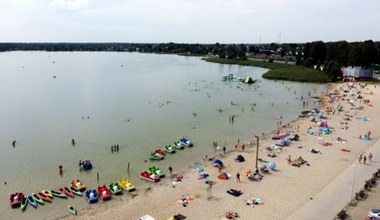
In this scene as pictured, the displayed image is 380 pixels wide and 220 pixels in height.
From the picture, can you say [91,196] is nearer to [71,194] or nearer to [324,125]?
[71,194]

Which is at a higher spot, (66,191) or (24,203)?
(66,191)

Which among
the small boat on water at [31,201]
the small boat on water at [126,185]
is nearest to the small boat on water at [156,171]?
the small boat on water at [126,185]

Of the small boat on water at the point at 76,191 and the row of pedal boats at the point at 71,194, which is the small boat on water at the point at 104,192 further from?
the small boat on water at the point at 76,191

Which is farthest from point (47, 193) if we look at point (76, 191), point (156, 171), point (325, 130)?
point (325, 130)

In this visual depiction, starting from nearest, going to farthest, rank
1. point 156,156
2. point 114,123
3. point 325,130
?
point 156,156, point 325,130, point 114,123

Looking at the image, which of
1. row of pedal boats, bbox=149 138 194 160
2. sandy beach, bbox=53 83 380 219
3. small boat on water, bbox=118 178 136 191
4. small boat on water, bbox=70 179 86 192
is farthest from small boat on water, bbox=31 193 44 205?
row of pedal boats, bbox=149 138 194 160

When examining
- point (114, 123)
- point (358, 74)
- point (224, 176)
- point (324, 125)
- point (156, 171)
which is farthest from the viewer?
point (358, 74)

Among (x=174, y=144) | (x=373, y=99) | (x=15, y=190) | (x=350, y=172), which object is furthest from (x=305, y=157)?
(x=373, y=99)
